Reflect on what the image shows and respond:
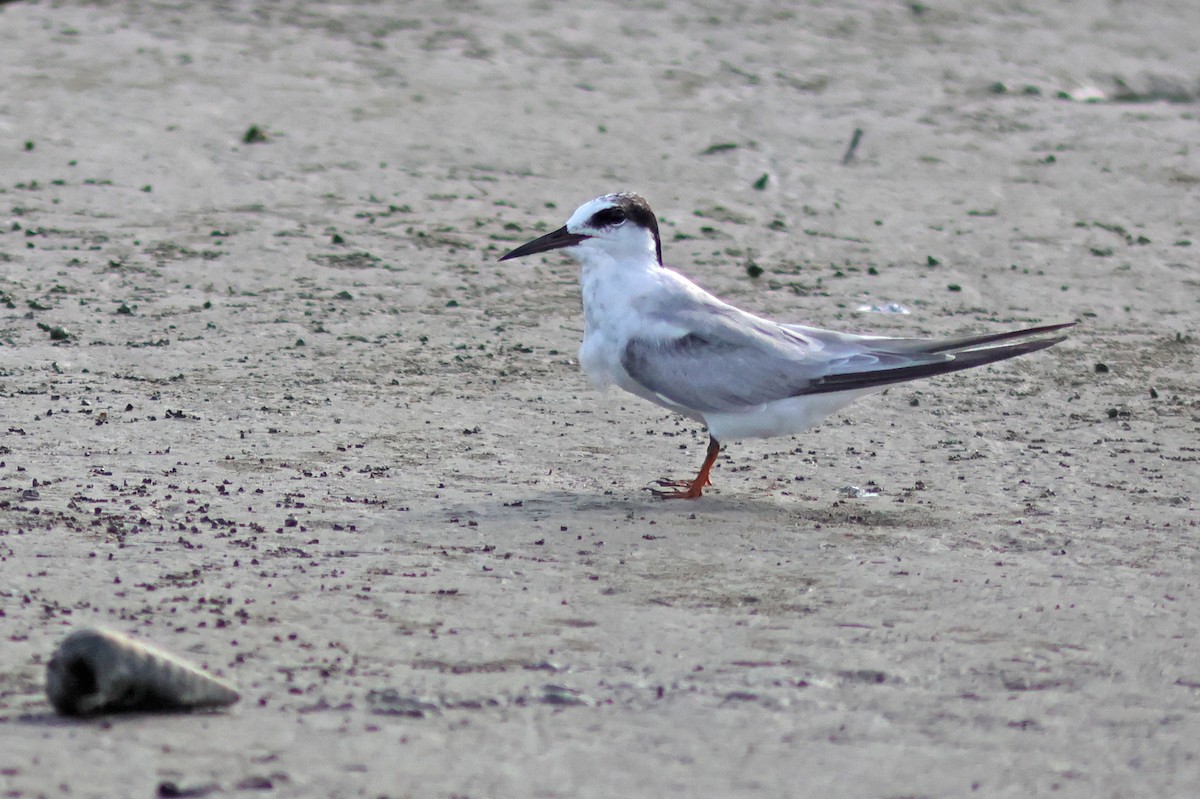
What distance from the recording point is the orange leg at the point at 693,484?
5246mm

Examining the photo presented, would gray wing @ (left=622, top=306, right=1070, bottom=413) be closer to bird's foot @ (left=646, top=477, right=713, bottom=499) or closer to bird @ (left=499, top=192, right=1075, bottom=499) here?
bird @ (left=499, top=192, right=1075, bottom=499)

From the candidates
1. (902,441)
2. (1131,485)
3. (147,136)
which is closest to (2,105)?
(147,136)

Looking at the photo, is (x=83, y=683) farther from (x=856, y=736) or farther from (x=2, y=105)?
(x=2, y=105)

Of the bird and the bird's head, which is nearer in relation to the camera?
the bird

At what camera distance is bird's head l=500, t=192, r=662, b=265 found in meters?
5.75

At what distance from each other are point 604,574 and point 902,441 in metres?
1.81

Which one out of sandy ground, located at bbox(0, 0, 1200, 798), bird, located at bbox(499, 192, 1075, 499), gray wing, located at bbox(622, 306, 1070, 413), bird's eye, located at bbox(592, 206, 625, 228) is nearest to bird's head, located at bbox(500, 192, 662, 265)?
bird's eye, located at bbox(592, 206, 625, 228)

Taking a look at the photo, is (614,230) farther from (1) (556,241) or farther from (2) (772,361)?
(2) (772,361)

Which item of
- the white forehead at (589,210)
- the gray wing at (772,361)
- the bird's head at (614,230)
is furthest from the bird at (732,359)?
the white forehead at (589,210)

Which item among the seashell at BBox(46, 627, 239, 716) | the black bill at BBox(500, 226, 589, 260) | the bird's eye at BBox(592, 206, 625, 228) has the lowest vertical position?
the seashell at BBox(46, 627, 239, 716)

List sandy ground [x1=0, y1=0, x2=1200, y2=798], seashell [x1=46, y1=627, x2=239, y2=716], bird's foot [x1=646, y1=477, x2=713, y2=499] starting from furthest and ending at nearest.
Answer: bird's foot [x1=646, y1=477, x2=713, y2=499]
sandy ground [x1=0, y1=0, x2=1200, y2=798]
seashell [x1=46, y1=627, x2=239, y2=716]

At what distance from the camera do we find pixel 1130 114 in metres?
11.6

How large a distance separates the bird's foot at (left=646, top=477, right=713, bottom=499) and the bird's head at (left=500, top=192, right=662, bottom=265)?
791mm

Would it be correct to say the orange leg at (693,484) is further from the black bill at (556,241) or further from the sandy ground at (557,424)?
the black bill at (556,241)
